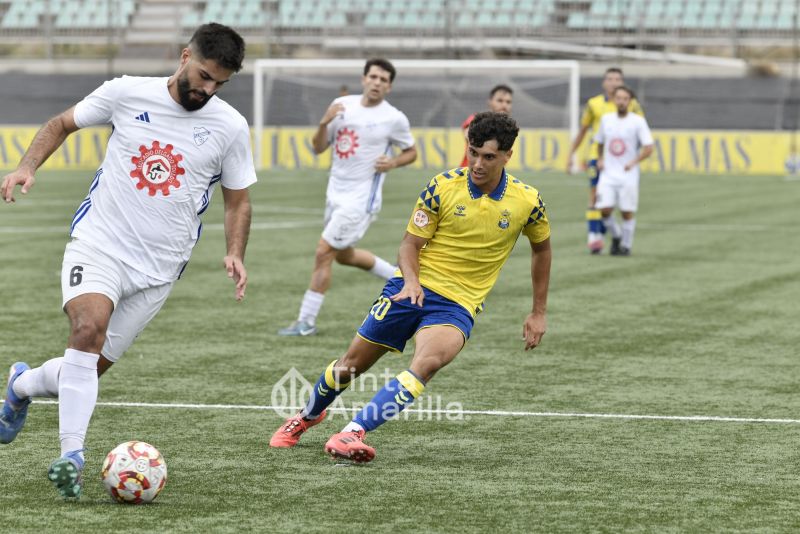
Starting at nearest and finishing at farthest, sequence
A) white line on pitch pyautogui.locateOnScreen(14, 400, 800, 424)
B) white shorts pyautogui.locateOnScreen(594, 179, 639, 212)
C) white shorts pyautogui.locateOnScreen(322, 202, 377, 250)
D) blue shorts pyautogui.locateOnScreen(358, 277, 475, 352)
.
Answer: blue shorts pyautogui.locateOnScreen(358, 277, 475, 352), white line on pitch pyautogui.locateOnScreen(14, 400, 800, 424), white shorts pyautogui.locateOnScreen(322, 202, 377, 250), white shorts pyautogui.locateOnScreen(594, 179, 639, 212)

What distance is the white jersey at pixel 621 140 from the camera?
17344 mm

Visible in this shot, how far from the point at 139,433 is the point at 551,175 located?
90.0 ft

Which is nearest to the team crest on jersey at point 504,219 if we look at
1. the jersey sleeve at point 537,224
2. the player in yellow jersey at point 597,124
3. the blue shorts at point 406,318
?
the jersey sleeve at point 537,224

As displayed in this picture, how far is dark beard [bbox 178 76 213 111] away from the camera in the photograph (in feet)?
19.6

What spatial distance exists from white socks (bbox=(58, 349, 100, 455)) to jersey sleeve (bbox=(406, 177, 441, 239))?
1.65m

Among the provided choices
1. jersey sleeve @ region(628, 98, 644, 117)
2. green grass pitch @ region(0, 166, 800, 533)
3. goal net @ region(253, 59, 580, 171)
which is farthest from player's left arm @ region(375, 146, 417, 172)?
goal net @ region(253, 59, 580, 171)

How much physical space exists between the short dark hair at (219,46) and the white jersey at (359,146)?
5472 mm

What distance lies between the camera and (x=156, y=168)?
6055 mm

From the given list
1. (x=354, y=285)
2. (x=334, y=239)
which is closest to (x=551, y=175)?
(x=354, y=285)

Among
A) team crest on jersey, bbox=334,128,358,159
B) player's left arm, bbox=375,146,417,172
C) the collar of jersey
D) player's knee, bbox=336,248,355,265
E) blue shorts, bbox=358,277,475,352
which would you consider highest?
the collar of jersey

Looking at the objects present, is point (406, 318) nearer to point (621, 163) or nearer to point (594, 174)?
point (621, 163)

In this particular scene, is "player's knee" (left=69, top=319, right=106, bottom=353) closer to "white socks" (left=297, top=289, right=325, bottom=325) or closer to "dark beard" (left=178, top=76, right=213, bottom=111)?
"dark beard" (left=178, top=76, right=213, bottom=111)

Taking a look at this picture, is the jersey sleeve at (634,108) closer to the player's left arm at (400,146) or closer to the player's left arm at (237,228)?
the player's left arm at (400,146)

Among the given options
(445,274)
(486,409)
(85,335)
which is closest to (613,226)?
(486,409)
